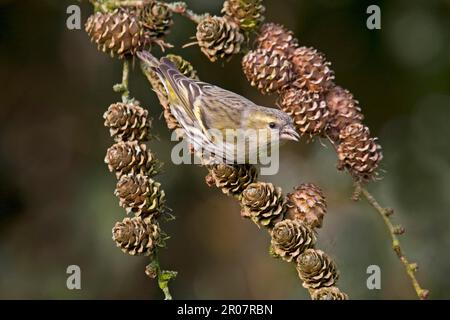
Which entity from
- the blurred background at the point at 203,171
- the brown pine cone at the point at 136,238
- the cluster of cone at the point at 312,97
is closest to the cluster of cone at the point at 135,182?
the brown pine cone at the point at 136,238

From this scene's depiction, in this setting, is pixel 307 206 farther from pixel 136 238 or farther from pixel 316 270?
pixel 136 238

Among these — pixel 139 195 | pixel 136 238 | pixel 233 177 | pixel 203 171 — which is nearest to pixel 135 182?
pixel 139 195

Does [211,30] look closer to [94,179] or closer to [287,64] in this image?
[287,64]

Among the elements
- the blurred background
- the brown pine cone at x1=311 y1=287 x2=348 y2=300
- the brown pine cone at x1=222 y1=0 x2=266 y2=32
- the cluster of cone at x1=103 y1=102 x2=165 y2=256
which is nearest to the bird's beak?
the brown pine cone at x1=222 y1=0 x2=266 y2=32

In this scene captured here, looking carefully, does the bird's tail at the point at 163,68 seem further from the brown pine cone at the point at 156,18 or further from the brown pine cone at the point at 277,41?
the brown pine cone at the point at 277,41

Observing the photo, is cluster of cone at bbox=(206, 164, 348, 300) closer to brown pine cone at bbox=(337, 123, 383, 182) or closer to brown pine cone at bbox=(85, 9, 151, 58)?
brown pine cone at bbox=(337, 123, 383, 182)

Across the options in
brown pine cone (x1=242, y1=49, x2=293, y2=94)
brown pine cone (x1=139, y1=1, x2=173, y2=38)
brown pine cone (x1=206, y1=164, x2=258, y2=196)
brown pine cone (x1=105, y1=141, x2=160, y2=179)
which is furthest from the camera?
brown pine cone (x1=139, y1=1, x2=173, y2=38)
